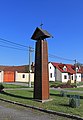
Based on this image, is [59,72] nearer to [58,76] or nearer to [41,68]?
[58,76]

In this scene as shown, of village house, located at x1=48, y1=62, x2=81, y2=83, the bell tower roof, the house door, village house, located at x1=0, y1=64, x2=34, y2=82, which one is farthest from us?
village house, located at x1=48, y1=62, x2=81, y2=83

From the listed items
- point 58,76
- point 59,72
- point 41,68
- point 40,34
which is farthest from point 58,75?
point 41,68

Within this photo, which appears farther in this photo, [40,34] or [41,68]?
[40,34]

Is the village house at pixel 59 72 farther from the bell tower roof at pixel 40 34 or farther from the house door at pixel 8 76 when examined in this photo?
the bell tower roof at pixel 40 34

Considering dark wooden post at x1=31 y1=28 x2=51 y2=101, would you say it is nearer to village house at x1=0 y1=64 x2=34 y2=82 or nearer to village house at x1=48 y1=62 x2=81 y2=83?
village house at x1=0 y1=64 x2=34 y2=82

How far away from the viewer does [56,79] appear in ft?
250

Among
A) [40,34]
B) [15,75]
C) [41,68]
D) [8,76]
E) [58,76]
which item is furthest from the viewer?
[58,76]

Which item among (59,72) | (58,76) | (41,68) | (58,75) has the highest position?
(59,72)

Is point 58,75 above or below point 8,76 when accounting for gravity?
above

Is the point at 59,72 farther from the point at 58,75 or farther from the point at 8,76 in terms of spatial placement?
the point at 8,76

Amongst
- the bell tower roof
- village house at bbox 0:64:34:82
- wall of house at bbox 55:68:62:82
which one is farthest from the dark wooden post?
wall of house at bbox 55:68:62:82

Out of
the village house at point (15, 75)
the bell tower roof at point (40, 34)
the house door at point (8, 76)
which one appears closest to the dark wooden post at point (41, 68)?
the bell tower roof at point (40, 34)

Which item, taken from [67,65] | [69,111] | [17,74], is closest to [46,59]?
[69,111]

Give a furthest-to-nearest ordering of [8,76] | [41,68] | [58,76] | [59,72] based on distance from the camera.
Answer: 1. [58,76]
2. [59,72]
3. [8,76]
4. [41,68]
